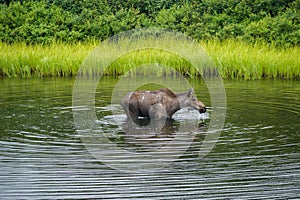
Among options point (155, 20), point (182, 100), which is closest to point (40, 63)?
point (155, 20)

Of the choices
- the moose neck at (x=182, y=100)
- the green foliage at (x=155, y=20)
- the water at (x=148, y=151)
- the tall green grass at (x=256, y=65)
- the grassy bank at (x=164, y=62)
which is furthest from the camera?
the green foliage at (x=155, y=20)

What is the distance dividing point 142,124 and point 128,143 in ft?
4.88

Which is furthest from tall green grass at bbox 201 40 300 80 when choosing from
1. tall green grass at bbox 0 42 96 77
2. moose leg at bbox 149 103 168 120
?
moose leg at bbox 149 103 168 120

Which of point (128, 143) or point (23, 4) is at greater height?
point (23, 4)

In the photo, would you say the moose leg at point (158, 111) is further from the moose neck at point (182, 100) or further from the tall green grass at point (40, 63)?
the tall green grass at point (40, 63)

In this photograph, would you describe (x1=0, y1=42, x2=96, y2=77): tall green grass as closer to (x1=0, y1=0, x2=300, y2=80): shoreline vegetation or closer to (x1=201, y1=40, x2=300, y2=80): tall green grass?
(x1=0, y1=0, x2=300, y2=80): shoreline vegetation

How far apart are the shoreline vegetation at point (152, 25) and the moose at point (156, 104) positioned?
21.3ft

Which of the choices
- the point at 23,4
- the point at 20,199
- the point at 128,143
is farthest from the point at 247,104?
the point at 23,4

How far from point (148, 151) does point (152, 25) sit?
15.6m

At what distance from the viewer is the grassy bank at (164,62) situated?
16.3 metres

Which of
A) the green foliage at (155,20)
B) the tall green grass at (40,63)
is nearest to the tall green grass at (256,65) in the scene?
the green foliage at (155,20)

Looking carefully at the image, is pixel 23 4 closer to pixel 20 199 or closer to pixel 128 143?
pixel 128 143

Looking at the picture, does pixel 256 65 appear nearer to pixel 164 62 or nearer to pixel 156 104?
pixel 164 62

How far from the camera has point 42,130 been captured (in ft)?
Result: 28.7
